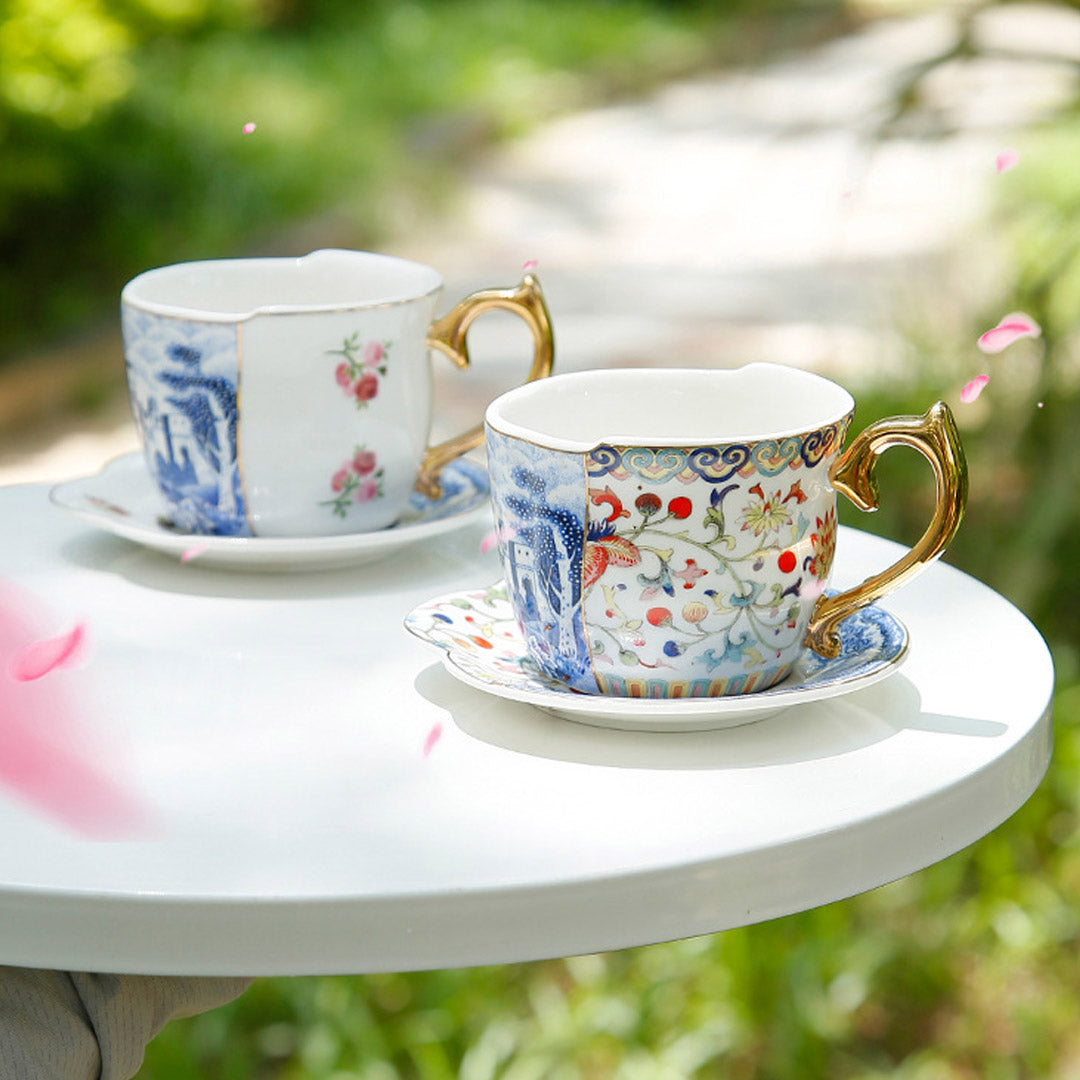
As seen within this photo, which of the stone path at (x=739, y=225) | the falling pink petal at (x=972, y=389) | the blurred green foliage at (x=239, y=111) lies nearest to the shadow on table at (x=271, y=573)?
the falling pink petal at (x=972, y=389)

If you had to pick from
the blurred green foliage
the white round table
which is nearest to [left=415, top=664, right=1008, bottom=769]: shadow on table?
the white round table

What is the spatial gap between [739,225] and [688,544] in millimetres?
5981

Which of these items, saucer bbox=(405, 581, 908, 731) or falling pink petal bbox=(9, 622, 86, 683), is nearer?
saucer bbox=(405, 581, 908, 731)

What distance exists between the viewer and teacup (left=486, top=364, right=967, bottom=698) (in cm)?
77

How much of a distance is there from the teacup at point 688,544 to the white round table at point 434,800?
4cm

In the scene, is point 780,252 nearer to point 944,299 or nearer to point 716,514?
point 944,299

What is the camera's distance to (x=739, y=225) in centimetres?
657

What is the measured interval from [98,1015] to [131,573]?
37 centimetres

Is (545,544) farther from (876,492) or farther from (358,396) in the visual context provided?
(358,396)

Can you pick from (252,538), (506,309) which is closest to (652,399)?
(506,309)

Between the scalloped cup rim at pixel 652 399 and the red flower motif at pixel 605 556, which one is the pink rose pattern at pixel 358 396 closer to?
the scalloped cup rim at pixel 652 399

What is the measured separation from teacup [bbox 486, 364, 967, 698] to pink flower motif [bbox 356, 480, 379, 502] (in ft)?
0.74

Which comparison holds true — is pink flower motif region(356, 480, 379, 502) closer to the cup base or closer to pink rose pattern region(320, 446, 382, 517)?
pink rose pattern region(320, 446, 382, 517)

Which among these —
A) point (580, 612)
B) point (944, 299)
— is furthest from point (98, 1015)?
point (944, 299)
